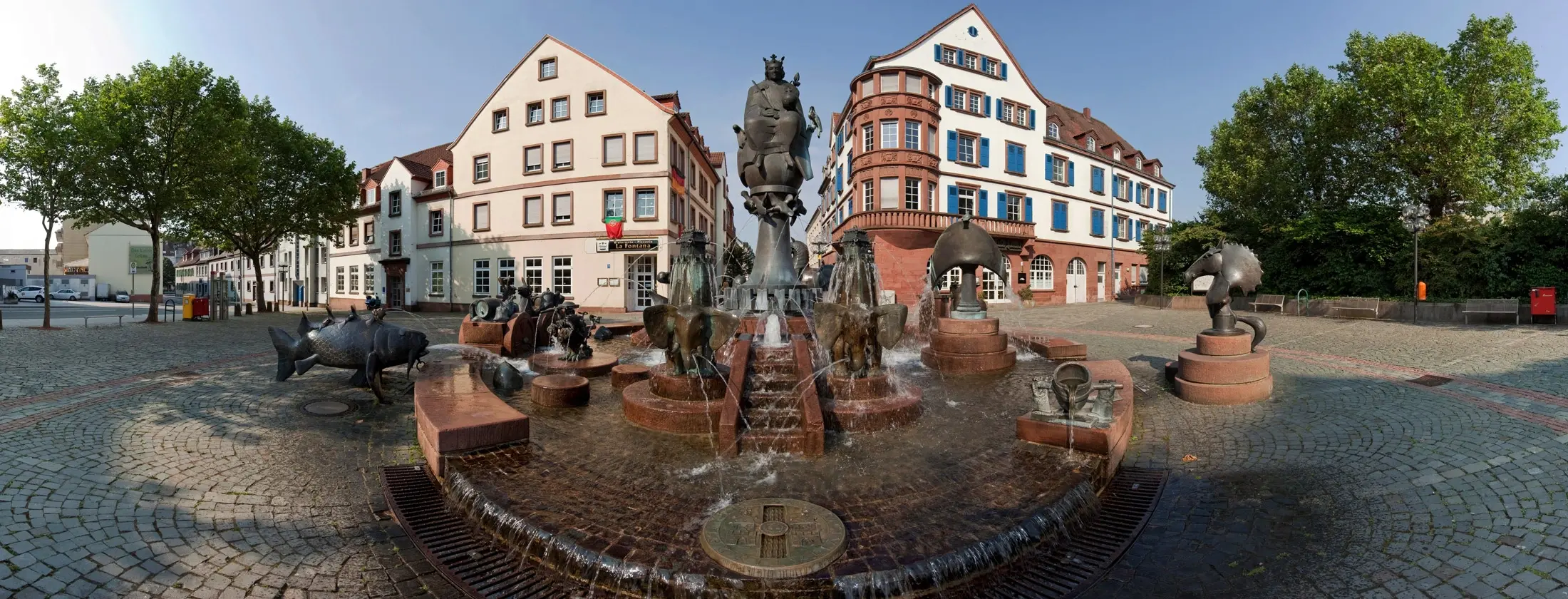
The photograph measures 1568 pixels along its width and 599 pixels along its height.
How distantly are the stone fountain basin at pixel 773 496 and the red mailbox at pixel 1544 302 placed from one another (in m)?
22.0

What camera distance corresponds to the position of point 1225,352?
825cm

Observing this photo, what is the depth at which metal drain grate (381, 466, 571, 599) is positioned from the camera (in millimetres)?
3350

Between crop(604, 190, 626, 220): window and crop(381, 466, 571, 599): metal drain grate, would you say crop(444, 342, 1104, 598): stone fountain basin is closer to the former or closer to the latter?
crop(381, 466, 571, 599): metal drain grate

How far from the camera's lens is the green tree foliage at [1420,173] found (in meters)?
21.5

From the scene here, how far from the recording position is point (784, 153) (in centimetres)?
1156

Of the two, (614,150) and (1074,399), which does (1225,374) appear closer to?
(1074,399)

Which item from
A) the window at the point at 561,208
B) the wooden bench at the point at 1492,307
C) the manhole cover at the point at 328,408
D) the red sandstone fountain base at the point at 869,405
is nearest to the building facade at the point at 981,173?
the wooden bench at the point at 1492,307

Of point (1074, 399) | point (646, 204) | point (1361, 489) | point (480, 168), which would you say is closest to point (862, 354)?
point (1074, 399)

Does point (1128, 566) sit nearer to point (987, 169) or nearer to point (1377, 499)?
point (1377, 499)

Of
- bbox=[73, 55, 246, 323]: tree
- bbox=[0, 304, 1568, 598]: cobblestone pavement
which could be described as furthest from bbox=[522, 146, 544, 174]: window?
bbox=[0, 304, 1568, 598]: cobblestone pavement

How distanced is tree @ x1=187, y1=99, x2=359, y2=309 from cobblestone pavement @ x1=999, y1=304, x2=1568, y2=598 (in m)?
35.6

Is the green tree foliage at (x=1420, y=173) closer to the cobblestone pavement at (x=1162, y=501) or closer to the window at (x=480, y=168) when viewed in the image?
the cobblestone pavement at (x=1162, y=501)

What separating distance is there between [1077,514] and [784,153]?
880 centimetres


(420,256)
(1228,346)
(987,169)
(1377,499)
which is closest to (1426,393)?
(1228,346)
